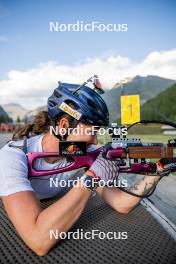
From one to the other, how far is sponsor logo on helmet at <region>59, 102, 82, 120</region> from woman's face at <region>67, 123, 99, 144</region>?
0.09 meters

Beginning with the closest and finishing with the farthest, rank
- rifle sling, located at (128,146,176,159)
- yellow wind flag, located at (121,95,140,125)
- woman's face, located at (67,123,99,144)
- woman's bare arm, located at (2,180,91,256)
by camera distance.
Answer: woman's bare arm, located at (2,180,91,256) → rifle sling, located at (128,146,176,159) → woman's face, located at (67,123,99,144) → yellow wind flag, located at (121,95,140,125)

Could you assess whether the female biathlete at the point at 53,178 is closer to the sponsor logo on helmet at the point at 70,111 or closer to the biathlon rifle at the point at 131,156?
the sponsor logo on helmet at the point at 70,111

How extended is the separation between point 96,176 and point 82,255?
68cm

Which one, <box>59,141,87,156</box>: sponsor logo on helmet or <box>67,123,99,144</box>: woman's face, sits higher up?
<box>67,123,99,144</box>: woman's face

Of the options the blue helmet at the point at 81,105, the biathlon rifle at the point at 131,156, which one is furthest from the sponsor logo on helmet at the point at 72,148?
the blue helmet at the point at 81,105

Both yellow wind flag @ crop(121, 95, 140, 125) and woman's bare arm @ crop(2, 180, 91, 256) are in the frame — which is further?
yellow wind flag @ crop(121, 95, 140, 125)

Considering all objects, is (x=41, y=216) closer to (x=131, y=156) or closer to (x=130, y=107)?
(x=131, y=156)

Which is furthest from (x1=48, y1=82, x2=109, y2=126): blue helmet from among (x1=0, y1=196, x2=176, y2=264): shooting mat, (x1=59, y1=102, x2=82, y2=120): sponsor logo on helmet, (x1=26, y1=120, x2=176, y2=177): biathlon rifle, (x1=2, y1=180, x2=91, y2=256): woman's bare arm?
(x1=0, y1=196, x2=176, y2=264): shooting mat

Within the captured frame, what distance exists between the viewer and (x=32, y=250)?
10.2 feet

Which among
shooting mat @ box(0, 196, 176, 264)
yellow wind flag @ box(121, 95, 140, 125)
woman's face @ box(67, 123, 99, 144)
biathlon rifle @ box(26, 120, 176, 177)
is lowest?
shooting mat @ box(0, 196, 176, 264)

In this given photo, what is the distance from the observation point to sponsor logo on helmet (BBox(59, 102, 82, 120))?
11.6ft

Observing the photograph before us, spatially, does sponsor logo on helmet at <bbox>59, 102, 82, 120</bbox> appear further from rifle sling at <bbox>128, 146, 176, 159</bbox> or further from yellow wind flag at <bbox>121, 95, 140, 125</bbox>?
yellow wind flag at <bbox>121, 95, 140, 125</bbox>

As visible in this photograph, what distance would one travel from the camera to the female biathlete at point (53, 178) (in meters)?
2.96

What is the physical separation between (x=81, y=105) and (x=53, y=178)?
3.18 ft
